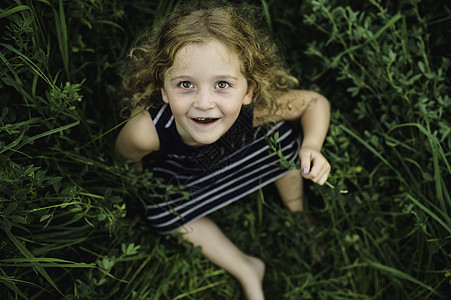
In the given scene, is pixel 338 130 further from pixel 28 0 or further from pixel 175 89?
pixel 28 0

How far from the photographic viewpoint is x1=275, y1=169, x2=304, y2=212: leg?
2.19 metres

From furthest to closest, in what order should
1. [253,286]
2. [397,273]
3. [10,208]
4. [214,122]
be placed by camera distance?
[253,286], [397,273], [214,122], [10,208]

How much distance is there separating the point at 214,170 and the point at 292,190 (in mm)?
505

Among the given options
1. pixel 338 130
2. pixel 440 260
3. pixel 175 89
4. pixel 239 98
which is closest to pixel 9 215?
pixel 175 89

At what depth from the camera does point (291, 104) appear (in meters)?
1.90

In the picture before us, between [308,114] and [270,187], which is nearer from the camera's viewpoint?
[308,114]

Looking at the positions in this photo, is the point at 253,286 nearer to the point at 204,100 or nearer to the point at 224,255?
the point at 224,255

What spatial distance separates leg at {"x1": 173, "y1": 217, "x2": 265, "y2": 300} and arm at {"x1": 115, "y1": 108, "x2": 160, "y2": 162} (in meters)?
0.50

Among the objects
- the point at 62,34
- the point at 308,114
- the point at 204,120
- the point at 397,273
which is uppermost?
the point at 62,34

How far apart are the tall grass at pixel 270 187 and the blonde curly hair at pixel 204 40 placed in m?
0.23

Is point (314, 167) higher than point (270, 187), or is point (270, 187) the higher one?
point (314, 167)

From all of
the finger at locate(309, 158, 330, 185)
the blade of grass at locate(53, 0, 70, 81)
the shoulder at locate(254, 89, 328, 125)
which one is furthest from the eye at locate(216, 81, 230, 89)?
A: the blade of grass at locate(53, 0, 70, 81)

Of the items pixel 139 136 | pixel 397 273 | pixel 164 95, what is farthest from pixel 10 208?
pixel 397 273

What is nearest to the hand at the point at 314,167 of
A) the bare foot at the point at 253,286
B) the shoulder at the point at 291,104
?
the shoulder at the point at 291,104
